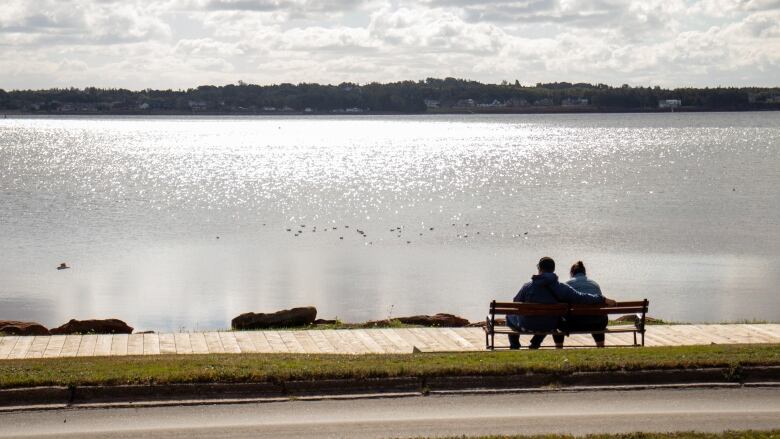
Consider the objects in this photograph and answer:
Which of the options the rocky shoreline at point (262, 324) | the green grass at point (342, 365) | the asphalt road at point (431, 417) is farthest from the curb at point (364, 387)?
the rocky shoreline at point (262, 324)

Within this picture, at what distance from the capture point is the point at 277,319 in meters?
20.4

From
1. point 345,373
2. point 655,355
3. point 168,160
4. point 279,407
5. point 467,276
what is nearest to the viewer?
point 279,407

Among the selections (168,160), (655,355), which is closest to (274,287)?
(655,355)

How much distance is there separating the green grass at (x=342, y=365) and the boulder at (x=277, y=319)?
5683 mm

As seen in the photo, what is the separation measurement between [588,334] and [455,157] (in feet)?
363

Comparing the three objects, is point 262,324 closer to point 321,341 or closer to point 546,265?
point 321,341

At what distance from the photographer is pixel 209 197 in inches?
2837

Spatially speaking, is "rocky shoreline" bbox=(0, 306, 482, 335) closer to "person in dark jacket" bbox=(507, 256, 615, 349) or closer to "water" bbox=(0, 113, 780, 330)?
"person in dark jacket" bbox=(507, 256, 615, 349)

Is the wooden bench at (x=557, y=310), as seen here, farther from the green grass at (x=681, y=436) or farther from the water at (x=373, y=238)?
the water at (x=373, y=238)

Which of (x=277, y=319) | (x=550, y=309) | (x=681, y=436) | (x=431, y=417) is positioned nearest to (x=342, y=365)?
(x=431, y=417)

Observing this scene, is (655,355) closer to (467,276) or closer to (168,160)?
(467,276)

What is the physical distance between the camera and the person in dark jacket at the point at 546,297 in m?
15.5

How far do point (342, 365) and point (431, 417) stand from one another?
6.68ft

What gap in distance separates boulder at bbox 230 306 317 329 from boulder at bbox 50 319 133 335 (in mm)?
2152
